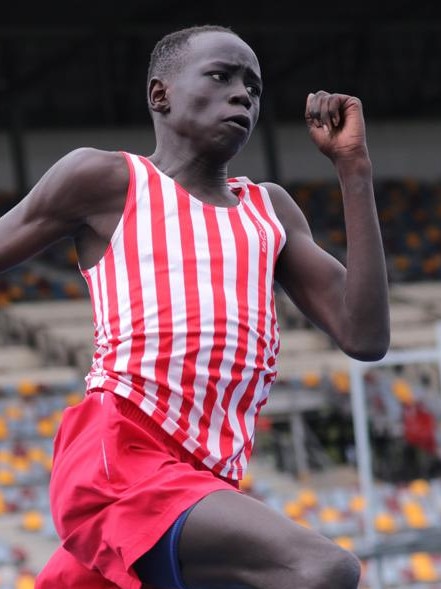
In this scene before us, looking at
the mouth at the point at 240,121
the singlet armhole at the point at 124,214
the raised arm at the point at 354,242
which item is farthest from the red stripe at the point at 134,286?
the raised arm at the point at 354,242

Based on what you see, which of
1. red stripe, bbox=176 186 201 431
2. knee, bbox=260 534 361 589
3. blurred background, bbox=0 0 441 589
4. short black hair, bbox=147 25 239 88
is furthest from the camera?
blurred background, bbox=0 0 441 589

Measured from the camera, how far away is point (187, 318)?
2.93 meters

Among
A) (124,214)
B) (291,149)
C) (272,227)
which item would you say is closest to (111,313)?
(124,214)

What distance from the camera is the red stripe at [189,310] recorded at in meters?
2.90

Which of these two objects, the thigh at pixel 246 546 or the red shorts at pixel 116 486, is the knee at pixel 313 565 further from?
the red shorts at pixel 116 486

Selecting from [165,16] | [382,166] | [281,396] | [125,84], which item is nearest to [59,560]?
[281,396]

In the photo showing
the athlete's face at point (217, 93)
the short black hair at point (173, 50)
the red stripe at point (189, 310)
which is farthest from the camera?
the short black hair at point (173, 50)

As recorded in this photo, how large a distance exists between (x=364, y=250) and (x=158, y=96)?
1.97 feet

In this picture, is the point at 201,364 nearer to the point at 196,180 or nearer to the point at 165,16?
the point at 196,180

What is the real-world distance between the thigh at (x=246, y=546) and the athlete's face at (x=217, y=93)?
787 mm

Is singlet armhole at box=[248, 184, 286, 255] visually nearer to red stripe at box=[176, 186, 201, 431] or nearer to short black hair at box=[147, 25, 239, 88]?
red stripe at box=[176, 186, 201, 431]

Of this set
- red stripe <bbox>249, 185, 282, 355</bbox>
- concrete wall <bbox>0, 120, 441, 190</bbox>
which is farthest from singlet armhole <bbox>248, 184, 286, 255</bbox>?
concrete wall <bbox>0, 120, 441, 190</bbox>

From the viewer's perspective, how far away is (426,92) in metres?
24.0

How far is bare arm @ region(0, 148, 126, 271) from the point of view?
2988 millimetres
